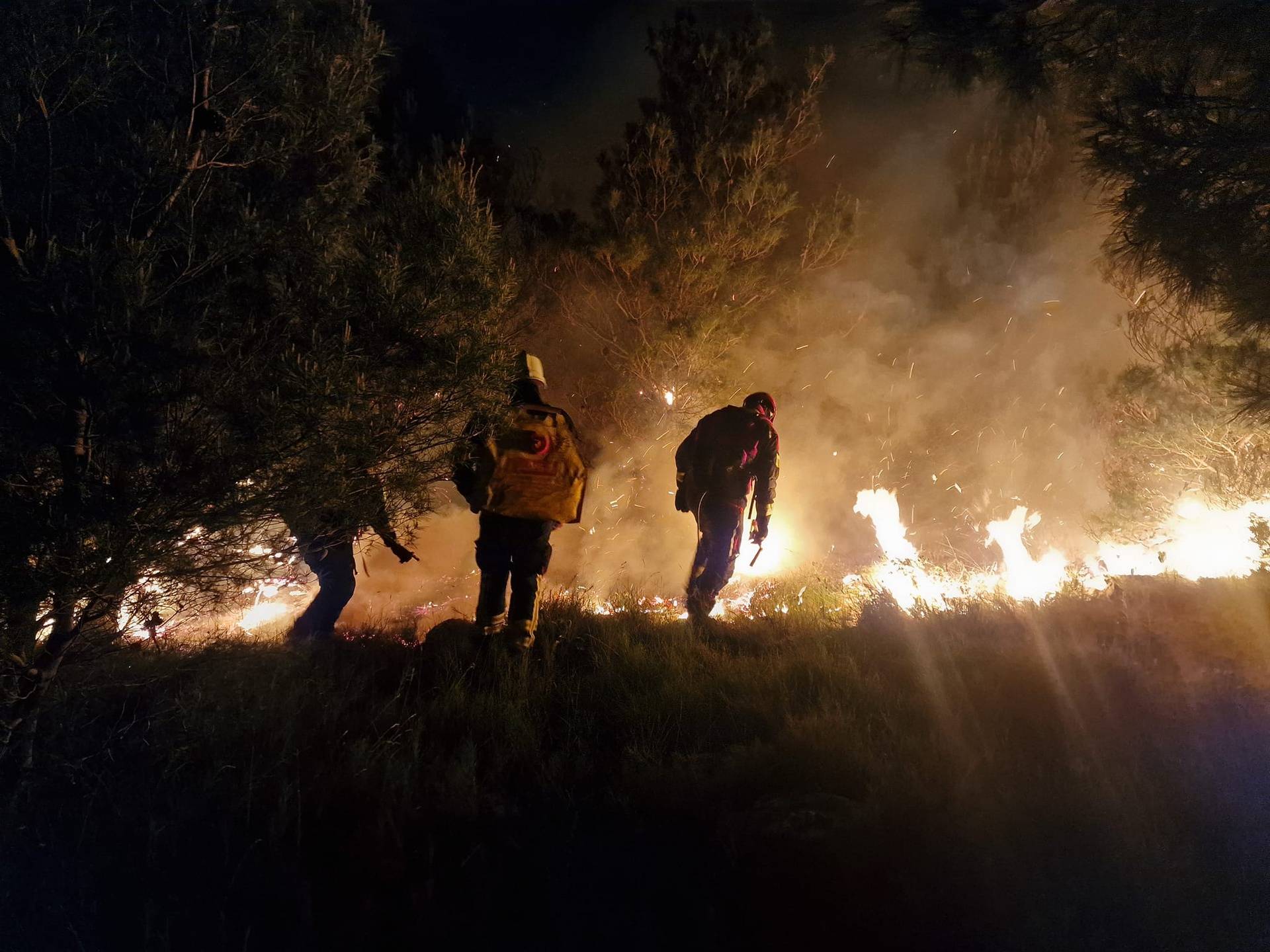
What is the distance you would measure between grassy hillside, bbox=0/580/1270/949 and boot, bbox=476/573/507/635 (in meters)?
0.79

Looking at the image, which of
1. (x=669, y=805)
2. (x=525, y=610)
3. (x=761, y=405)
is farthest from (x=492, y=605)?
(x=761, y=405)

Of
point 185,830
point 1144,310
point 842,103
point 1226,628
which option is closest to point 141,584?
point 185,830

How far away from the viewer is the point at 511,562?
4680mm

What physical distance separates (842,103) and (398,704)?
9415 millimetres

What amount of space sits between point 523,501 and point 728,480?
70.0 inches

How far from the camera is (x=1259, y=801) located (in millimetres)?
2518

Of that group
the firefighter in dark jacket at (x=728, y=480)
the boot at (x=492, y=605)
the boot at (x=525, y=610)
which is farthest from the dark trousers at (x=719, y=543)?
the boot at (x=492, y=605)

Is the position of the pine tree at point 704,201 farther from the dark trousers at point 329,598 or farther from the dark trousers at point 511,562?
the dark trousers at point 329,598

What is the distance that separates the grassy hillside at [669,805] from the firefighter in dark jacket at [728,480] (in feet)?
6.05

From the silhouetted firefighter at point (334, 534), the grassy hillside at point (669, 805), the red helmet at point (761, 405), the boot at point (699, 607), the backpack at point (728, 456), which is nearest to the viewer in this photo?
the grassy hillside at point (669, 805)

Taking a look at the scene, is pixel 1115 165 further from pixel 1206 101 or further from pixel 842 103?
pixel 842 103

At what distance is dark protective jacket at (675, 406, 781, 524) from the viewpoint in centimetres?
566

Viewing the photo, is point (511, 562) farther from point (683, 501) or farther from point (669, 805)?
point (669, 805)

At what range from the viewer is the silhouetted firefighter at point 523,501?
175 inches
